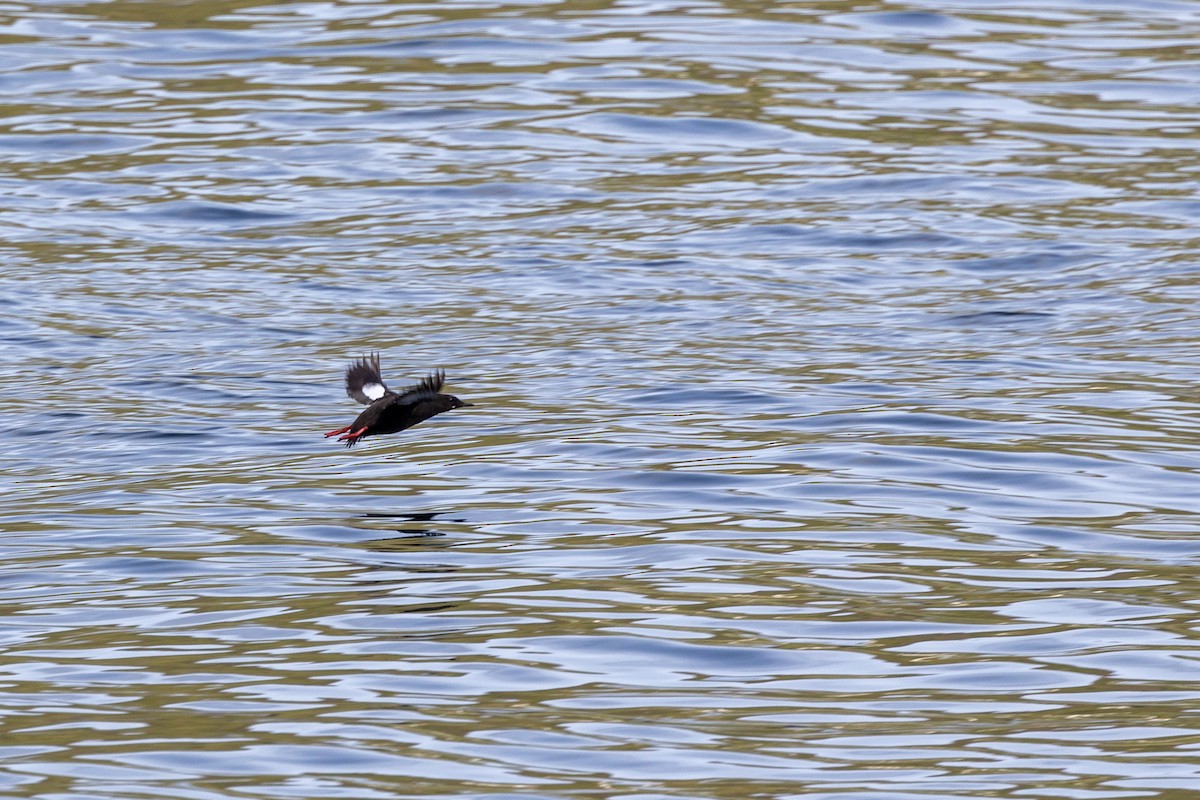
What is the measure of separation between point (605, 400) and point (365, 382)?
68.7 inches

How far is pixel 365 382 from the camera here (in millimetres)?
→ 10922

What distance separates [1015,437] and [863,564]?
2524mm

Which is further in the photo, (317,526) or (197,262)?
(197,262)

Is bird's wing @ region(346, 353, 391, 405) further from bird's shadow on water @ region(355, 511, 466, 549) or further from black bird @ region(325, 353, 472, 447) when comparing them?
bird's shadow on water @ region(355, 511, 466, 549)

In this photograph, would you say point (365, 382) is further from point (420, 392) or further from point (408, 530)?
point (408, 530)

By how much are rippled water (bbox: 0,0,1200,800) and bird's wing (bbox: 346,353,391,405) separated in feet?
1.36

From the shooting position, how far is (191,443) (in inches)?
447

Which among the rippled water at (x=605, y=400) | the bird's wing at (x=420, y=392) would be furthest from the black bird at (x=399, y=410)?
the rippled water at (x=605, y=400)

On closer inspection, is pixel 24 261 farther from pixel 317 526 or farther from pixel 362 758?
pixel 362 758

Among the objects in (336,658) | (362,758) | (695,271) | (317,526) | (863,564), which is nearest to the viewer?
(362,758)

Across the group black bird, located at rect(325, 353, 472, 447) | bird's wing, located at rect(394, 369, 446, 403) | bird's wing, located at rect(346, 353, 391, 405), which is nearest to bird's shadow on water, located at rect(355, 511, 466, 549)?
black bird, located at rect(325, 353, 472, 447)

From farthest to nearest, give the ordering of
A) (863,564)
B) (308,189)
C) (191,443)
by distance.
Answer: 1. (308,189)
2. (191,443)
3. (863,564)

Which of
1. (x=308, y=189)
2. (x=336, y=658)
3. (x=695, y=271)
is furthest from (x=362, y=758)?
(x=308, y=189)

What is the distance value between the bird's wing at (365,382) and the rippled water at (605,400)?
0.42 metres
